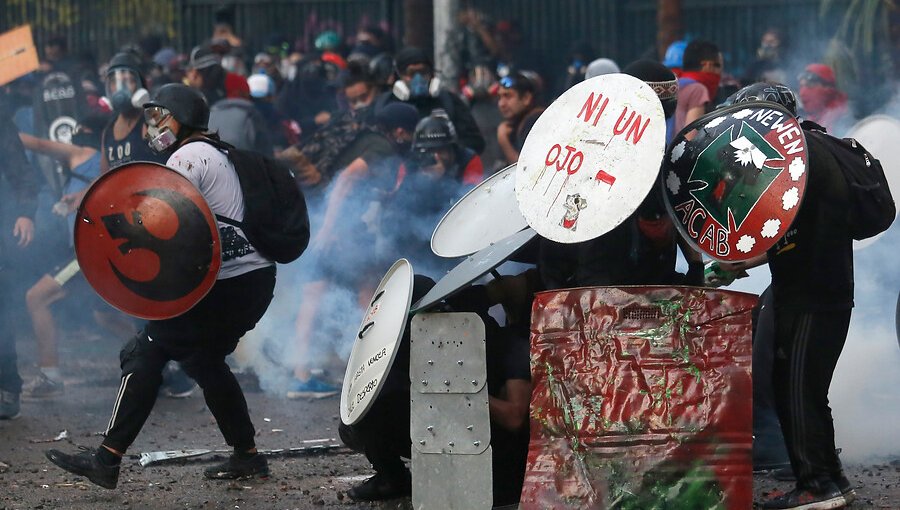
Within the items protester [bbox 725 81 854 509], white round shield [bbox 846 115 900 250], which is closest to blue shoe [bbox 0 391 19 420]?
protester [bbox 725 81 854 509]

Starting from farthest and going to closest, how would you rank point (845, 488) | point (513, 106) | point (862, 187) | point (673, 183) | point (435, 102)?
point (513, 106) < point (435, 102) < point (845, 488) < point (862, 187) < point (673, 183)

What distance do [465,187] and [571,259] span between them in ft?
12.4

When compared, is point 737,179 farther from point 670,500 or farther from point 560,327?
point 670,500

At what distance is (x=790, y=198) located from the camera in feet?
15.2

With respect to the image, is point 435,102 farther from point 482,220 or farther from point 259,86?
point 482,220

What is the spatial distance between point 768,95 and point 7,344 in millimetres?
4748

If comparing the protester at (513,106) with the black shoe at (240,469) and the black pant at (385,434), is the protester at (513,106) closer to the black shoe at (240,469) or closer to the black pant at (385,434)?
the black shoe at (240,469)

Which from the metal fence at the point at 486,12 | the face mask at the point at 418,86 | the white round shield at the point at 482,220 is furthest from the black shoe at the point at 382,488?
the metal fence at the point at 486,12

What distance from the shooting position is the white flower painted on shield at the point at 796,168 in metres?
4.63

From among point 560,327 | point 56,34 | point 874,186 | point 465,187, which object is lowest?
point 56,34

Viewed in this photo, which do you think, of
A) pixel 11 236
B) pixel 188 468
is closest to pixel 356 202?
pixel 11 236

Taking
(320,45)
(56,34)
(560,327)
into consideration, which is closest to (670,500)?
(560,327)

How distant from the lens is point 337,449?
271 inches

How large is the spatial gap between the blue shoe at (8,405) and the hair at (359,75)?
3.68 m
